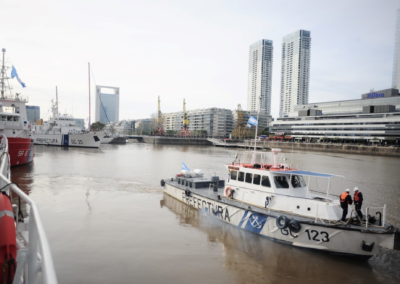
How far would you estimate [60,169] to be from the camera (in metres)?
32.2

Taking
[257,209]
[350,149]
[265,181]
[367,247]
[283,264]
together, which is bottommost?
[283,264]

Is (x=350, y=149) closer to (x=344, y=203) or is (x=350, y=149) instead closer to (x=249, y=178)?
(x=249, y=178)

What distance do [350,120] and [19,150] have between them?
116233mm

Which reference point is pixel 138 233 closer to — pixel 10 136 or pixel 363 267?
pixel 363 267

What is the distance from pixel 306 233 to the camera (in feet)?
39.2

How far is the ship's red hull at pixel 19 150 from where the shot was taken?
3002 cm

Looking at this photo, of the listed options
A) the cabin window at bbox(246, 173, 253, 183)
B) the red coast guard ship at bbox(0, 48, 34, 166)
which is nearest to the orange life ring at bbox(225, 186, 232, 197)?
the cabin window at bbox(246, 173, 253, 183)

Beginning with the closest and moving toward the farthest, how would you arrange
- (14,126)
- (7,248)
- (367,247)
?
(7,248)
(367,247)
(14,126)

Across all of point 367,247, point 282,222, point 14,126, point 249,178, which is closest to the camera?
point 367,247

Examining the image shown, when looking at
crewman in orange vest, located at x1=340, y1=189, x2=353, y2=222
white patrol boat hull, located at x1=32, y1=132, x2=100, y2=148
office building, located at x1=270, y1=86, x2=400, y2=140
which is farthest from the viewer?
office building, located at x1=270, y1=86, x2=400, y2=140

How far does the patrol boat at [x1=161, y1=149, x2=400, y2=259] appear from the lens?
1104 centimetres

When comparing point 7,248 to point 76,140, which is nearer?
point 7,248

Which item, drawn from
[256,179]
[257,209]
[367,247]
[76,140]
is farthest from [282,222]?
[76,140]

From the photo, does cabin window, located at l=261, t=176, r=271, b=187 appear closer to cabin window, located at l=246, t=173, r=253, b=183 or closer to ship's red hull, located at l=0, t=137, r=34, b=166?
cabin window, located at l=246, t=173, r=253, b=183
